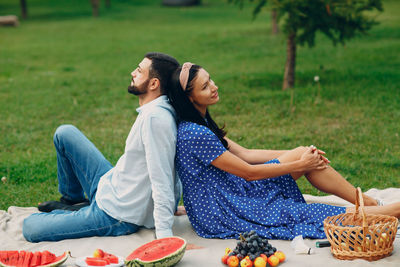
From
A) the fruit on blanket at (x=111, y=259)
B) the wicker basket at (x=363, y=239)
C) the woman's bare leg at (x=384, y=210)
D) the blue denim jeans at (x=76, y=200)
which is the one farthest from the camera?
the blue denim jeans at (x=76, y=200)

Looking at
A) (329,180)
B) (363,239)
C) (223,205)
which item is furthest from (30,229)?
(363,239)

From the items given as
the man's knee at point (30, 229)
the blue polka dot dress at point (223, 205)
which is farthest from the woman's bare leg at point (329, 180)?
the man's knee at point (30, 229)

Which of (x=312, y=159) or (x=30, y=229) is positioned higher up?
(x=312, y=159)

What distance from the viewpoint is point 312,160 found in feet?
13.7

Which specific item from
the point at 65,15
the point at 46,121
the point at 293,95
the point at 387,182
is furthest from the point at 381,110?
the point at 65,15

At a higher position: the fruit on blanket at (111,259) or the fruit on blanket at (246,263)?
the fruit on blanket at (246,263)

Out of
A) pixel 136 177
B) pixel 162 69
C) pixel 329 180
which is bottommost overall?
pixel 329 180

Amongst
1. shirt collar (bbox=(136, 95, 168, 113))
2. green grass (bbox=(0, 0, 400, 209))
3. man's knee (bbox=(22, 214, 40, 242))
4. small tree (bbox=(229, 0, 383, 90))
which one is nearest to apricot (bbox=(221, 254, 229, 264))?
shirt collar (bbox=(136, 95, 168, 113))

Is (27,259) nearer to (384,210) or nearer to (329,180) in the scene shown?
(329,180)

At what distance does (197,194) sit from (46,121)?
498cm

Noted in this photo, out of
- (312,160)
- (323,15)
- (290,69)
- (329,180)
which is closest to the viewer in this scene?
(312,160)

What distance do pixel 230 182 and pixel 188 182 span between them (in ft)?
1.11

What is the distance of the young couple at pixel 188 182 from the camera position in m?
3.94

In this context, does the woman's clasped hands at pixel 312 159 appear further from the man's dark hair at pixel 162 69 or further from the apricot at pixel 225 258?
the man's dark hair at pixel 162 69
